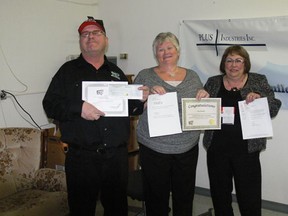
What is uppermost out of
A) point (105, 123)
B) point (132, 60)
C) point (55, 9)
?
point (55, 9)

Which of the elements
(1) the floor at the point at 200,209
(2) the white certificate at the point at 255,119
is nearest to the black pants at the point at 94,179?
(2) the white certificate at the point at 255,119

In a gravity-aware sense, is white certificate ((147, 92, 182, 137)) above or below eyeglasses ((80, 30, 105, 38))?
below

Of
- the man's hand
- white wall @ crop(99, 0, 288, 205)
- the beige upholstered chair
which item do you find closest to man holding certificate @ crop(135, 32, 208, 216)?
the man's hand

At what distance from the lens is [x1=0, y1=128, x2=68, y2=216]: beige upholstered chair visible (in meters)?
2.49

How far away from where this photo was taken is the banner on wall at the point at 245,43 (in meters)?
2.91

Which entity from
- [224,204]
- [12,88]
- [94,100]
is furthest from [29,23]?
[224,204]

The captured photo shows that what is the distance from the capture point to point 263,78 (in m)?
2.18

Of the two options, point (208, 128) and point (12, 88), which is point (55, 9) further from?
point (208, 128)

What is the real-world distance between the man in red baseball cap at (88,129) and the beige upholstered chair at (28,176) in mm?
599

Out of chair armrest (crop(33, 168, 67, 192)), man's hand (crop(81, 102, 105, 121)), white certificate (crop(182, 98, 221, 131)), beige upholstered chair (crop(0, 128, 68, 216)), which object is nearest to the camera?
man's hand (crop(81, 102, 105, 121))

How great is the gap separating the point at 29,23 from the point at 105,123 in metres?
1.84

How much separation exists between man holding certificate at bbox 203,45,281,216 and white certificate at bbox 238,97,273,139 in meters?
0.02

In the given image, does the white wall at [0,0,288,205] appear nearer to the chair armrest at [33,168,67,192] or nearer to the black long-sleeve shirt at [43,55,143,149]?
the chair armrest at [33,168,67,192]

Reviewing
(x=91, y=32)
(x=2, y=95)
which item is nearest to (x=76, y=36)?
(x=2, y=95)
